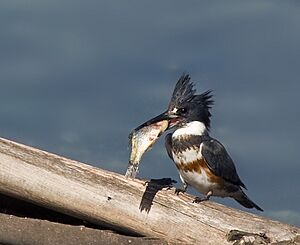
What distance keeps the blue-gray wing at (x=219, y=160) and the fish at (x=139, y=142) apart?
0.64m

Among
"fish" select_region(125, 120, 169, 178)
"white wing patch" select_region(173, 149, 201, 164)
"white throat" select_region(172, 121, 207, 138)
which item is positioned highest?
"white throat" select_region(172, 121, 207, 138)

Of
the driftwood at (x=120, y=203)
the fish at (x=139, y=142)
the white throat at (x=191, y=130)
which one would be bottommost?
the driftwood at (x=120, y=203)

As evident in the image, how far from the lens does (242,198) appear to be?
6.66 metres

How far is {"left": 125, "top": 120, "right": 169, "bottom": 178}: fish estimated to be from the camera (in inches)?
206

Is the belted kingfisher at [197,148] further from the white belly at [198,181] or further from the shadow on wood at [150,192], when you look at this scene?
the shadow on wood at [150,192]

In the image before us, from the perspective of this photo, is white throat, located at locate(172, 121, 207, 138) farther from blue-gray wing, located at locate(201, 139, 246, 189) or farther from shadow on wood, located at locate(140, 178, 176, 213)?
shadow on wood, located at locate(140, 178, 176, 213)

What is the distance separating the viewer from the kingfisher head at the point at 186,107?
636 centimetres

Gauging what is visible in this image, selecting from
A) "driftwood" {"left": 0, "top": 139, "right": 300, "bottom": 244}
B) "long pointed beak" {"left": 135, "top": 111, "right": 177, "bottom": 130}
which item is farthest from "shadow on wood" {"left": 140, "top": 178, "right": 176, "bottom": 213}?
"long pointed beak" {"left": 135, "top": 111, "right": 177, "bottom": 130}

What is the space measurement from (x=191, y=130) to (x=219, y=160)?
36cm

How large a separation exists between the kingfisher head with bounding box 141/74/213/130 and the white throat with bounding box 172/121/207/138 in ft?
0.08

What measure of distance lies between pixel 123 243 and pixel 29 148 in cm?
85

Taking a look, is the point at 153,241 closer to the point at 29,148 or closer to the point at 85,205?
the point at 85,205

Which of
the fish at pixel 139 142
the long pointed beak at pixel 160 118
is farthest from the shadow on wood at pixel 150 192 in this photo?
the long pointed beak at pixel 160 118

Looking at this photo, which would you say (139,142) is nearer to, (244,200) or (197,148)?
(197,148)
